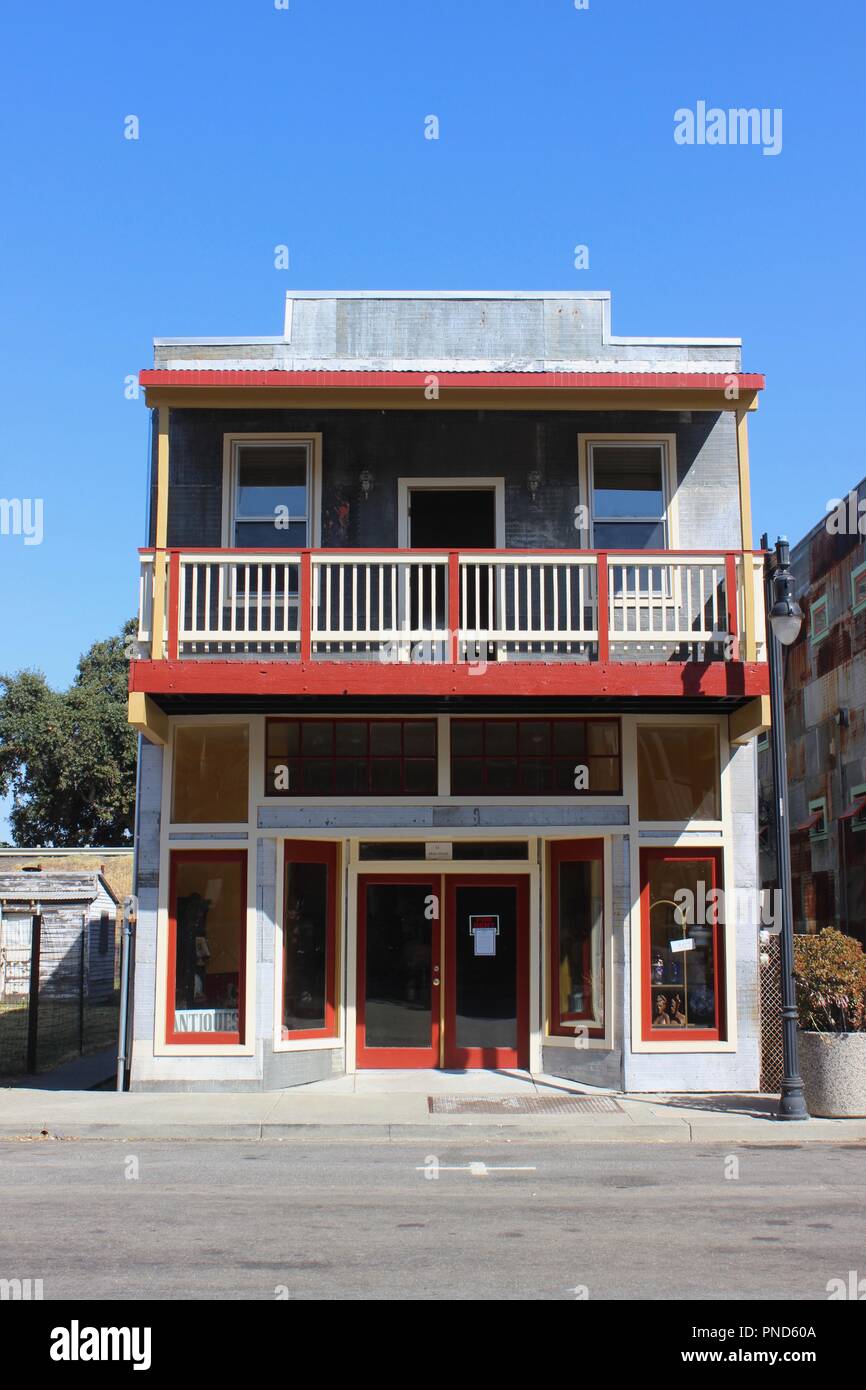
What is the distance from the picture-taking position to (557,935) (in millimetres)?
15281

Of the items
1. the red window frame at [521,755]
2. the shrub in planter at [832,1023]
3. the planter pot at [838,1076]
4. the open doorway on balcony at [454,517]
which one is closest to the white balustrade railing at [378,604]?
the open doorway on balcony at [454,517]

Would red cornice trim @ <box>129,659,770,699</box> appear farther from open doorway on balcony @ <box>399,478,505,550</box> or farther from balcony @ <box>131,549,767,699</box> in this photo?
open doorway on balcony @ <box>399,478,505,550</box>

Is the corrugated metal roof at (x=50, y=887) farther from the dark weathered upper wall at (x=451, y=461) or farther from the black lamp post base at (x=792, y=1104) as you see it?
the black lamp post base at (x=792, y=1104)

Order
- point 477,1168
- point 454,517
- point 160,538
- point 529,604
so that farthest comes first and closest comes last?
point 454,517
point 160,538
point 529,604
point 477,1168

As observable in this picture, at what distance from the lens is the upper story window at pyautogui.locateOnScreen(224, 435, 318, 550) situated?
615 inches

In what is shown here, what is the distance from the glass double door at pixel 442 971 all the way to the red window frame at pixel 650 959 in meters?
1.45

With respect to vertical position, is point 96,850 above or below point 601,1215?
above

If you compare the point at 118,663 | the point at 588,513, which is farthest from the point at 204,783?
the point at 118,663

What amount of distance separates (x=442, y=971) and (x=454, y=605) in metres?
4.28

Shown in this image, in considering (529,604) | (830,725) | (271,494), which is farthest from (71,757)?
(529,604)

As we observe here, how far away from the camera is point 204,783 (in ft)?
49.3

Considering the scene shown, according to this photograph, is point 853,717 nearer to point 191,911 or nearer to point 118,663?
point 191,911

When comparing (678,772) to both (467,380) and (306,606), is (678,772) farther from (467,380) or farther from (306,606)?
(467,380)
